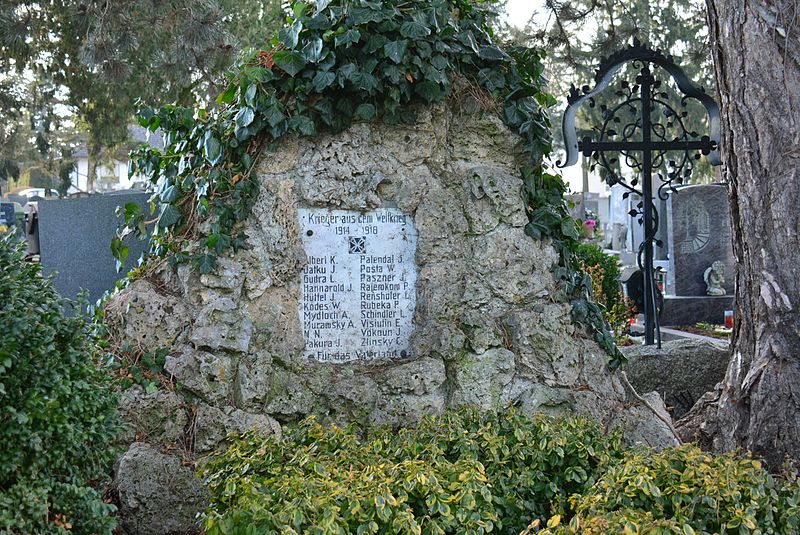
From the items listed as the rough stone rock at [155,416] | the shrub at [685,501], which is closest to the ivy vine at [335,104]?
the rough stone rock at [155,416]

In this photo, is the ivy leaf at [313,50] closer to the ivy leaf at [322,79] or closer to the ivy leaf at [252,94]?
the ivy leaf at [322,79]

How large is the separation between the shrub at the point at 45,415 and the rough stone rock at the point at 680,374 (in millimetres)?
4387

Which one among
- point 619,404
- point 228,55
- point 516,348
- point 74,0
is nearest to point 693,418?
point 619,404

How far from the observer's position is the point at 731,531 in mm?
3164

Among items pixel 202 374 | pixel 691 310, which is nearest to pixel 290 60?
pixel 202 374

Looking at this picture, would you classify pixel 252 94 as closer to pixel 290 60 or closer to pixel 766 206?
pixel 290 60

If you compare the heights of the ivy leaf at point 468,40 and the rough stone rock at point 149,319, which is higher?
the ivy leaf at point 468,40

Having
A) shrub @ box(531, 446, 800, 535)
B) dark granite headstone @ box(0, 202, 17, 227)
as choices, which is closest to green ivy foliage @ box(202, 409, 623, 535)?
shrub @ box(531, 446, 800, 535)

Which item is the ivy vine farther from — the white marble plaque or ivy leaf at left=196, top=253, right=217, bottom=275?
the white marble plaque

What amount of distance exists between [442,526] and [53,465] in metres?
1.45

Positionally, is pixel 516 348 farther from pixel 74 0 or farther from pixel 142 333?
pixel 74 0

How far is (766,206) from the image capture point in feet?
15.4

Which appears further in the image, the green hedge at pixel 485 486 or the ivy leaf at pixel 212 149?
the ivy leaf at pixel 212 149

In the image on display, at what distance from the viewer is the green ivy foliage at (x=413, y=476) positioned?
10.0 ft
